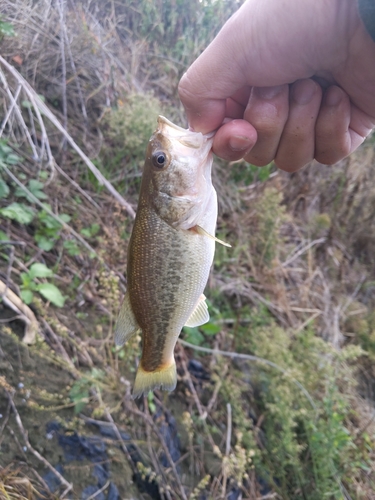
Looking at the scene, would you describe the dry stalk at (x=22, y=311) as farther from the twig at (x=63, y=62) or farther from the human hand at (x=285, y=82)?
the twig at (x=63, y=62)

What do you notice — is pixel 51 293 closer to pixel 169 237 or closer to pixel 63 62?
pixel 169 237

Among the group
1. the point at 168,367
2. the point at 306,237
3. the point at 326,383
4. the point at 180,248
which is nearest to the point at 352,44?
the point at 180,248

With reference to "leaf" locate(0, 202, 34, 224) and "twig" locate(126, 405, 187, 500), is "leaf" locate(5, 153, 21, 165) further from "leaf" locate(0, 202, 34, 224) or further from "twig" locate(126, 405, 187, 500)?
"twig" locate(126, 405, 187, 500)

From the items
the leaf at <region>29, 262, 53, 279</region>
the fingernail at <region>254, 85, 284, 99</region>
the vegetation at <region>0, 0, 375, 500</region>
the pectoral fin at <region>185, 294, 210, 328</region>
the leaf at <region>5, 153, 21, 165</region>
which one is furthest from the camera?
the leaf at <region>5, 153, 21, 165</region>

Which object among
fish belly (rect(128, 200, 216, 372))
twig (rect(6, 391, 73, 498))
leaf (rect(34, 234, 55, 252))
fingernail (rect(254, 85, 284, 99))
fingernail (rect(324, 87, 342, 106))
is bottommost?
twig (rect(6, 391, 73, 498))

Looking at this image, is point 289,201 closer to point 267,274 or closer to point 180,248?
point 267,274

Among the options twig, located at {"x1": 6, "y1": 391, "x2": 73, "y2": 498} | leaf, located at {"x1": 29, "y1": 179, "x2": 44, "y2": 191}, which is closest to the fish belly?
twig, located at {"x1": 6, "y1": 391, "x2": 73, "y2": 498}

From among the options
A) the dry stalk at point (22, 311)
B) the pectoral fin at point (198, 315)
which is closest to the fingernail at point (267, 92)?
the pectoral fin at point (198, 315)
